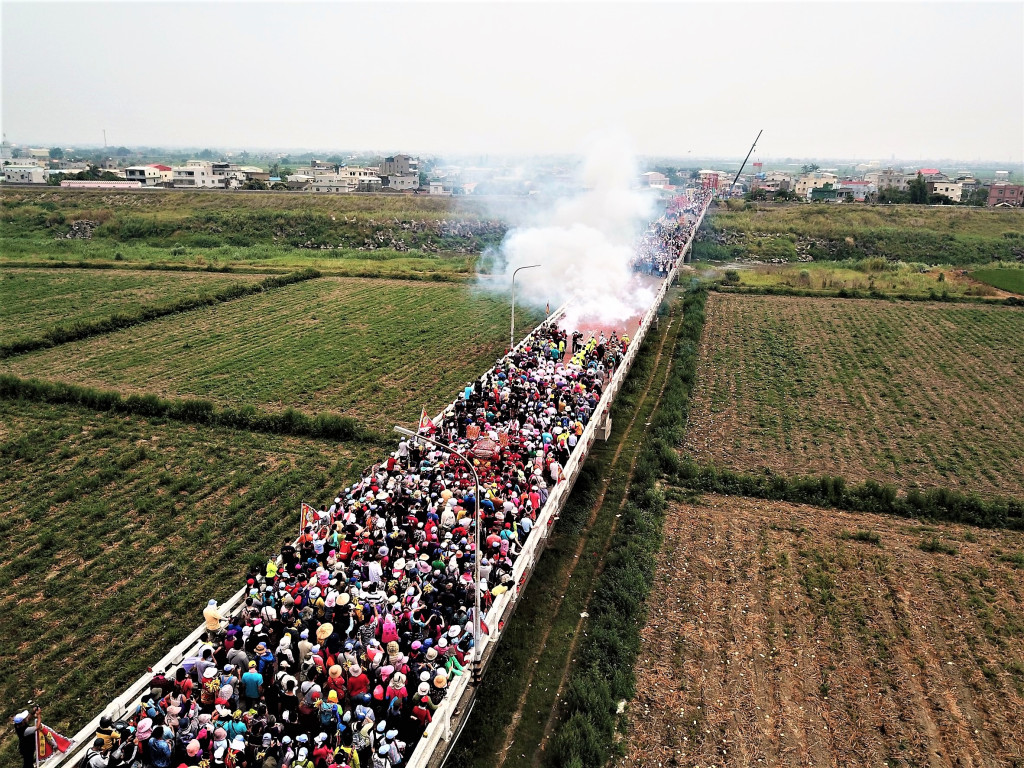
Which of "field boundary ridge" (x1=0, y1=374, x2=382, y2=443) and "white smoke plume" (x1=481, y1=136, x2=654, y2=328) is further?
"white smoke plume" (x1=481, y1=136, x2=654, y2=328)

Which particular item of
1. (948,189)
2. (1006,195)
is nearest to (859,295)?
(1006,195)

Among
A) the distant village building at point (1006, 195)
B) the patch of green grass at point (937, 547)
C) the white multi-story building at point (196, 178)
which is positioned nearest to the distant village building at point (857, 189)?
the distant village building at point (1006, 195)

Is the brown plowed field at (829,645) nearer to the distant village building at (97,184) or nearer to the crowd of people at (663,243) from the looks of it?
the crowd of people at (663,243)

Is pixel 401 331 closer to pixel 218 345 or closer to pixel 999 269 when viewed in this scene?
pixel 218 345

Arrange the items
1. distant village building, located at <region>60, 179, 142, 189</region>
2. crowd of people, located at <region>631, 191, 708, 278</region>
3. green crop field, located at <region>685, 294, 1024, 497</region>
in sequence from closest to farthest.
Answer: green crop field, located at <region>685, 294, 1024, 497</region> → crowd of people, located at <region>631, 191, 708, 278</region> → distant village building, located at <region>60, 179, 142, 189</region>

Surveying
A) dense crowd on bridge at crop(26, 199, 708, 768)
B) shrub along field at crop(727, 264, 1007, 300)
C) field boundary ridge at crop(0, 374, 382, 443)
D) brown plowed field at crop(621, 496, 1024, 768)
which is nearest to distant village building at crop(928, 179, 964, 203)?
shrub along field at crop(727, 264, 1007, 300)

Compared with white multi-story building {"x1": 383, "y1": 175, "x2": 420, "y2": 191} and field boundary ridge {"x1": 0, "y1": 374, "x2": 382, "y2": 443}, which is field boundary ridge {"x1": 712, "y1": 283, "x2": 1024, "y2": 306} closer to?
field boundary ridge {"x1": 0, "y1": 374, "x2": 382, "y2": 443}
